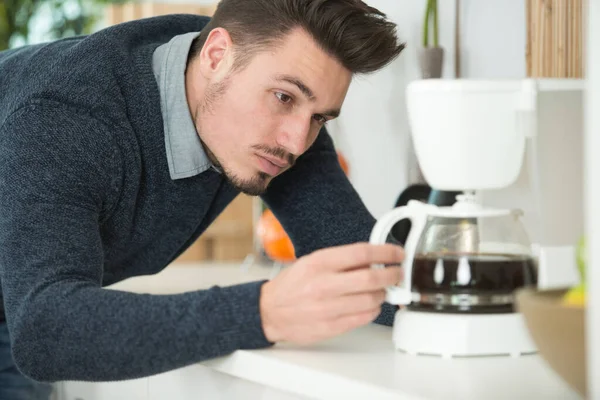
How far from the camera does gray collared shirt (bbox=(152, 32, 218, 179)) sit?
1.56 meters

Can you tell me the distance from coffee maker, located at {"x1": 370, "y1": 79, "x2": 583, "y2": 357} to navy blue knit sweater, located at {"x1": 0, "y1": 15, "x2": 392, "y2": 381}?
0.23m

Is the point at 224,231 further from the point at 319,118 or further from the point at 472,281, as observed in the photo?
the point at 472,281

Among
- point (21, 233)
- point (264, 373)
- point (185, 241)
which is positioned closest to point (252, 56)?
point (185, 241)

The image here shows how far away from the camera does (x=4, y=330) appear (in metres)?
1.82

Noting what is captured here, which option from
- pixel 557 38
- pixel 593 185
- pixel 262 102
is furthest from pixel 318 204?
pixel 593 185

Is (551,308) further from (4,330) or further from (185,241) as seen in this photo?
(4,330)

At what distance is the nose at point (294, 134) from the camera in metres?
1.51

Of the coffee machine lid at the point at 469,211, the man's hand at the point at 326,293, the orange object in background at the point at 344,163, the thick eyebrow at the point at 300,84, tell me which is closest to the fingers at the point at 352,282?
the man's hand at the point at 326,293

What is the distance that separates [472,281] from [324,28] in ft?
1.93

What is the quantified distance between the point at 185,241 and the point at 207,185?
0.46 feet

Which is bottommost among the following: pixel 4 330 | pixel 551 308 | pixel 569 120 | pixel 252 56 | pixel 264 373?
pixel 4 330

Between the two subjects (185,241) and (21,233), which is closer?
(21,233)

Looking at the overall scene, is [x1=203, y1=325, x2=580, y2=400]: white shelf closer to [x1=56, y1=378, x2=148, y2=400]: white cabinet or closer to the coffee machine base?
the coffee machine base

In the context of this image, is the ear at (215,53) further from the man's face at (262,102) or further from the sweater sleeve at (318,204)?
the sweater sleeve at (318,204)
